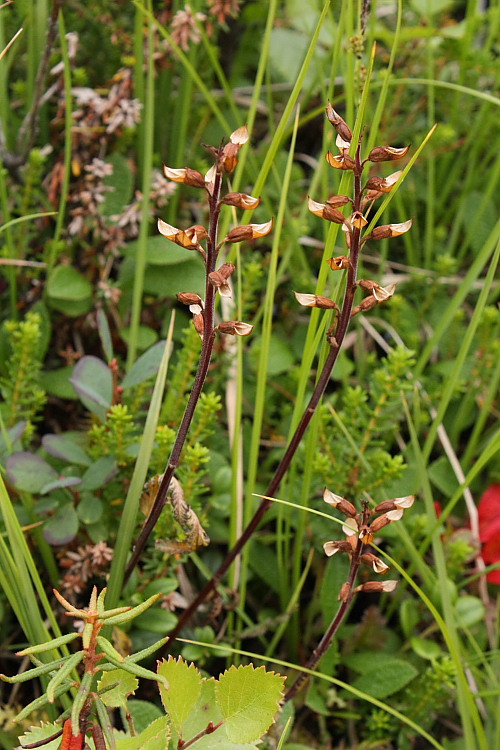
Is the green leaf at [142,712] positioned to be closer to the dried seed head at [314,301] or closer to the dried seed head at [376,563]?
the dried seed head at [376,563]

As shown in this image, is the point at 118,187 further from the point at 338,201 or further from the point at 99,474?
the point at 338,201

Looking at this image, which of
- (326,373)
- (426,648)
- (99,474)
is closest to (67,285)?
(99,474)

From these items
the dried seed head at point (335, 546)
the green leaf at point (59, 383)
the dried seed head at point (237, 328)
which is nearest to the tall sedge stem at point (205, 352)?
the dried seed head at point (237, 328)

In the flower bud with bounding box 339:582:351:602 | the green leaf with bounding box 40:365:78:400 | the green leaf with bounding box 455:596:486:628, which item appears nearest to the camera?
the flower bud with bounding box 339:582:351:602

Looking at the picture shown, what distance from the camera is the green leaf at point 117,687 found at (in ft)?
3.17

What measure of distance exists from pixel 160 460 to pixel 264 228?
2.17 ft

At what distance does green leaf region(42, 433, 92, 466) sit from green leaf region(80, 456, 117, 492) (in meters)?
0.03

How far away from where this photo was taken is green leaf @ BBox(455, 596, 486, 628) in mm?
1521

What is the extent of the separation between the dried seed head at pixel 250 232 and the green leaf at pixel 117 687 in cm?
54

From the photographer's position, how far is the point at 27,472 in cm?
133

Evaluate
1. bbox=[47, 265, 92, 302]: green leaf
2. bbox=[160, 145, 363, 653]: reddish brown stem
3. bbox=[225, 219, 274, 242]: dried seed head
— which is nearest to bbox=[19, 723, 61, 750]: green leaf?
bbox=[160, 145, 363, 653]: reddish brown stem

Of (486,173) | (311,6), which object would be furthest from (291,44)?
(486,173)

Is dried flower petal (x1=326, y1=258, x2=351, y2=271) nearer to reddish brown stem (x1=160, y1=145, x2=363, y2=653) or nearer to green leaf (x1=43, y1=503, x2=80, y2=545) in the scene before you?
reddish brown stem (x1=160, y1=145, x2=363, y2=653)

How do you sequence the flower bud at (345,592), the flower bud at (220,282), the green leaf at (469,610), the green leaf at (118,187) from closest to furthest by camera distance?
the flower bud at (220,282), the flower bud at (345,592), the green leaf at (469,610), the green leaf at (118,187)
